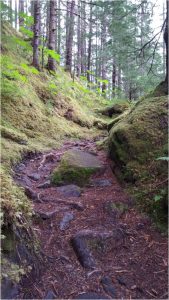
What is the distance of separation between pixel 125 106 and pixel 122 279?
10.8 metres

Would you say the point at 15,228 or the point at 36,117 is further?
the point at 36,117

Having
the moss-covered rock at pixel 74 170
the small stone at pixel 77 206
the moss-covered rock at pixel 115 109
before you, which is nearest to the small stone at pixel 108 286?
the small stone at pixel 77 206

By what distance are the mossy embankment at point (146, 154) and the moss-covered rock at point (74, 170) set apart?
1.87 feet

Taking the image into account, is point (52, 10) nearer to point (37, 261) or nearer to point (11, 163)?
point (11, 163)

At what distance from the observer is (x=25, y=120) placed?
7977 millimetres

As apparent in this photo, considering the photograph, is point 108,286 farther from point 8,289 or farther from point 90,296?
point 8,289

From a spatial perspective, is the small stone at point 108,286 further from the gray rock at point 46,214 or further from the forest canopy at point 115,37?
the forest canopy at point 115,37

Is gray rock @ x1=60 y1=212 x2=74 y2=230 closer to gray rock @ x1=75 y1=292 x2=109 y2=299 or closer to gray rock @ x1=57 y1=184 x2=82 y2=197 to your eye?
gray rock @ x1=57 y1=184 x2=82 y2=197

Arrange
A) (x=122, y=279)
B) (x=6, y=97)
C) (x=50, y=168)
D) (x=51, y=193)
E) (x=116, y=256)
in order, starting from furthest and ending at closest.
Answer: (x=6, y=97)
(x=50, y=168)
(x=51, y=193)
(x=116, y=256)
(x=122, y=279)

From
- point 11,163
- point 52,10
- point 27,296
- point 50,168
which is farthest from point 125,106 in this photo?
point 27,296

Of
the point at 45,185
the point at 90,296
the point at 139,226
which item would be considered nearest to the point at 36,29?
the point at 45,185

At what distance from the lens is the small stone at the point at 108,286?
3.02 metres

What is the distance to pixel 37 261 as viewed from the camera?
314 cm

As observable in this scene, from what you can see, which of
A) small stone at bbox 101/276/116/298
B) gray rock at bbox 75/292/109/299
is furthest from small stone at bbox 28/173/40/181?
gray rock at bbox 75/292/109/299
